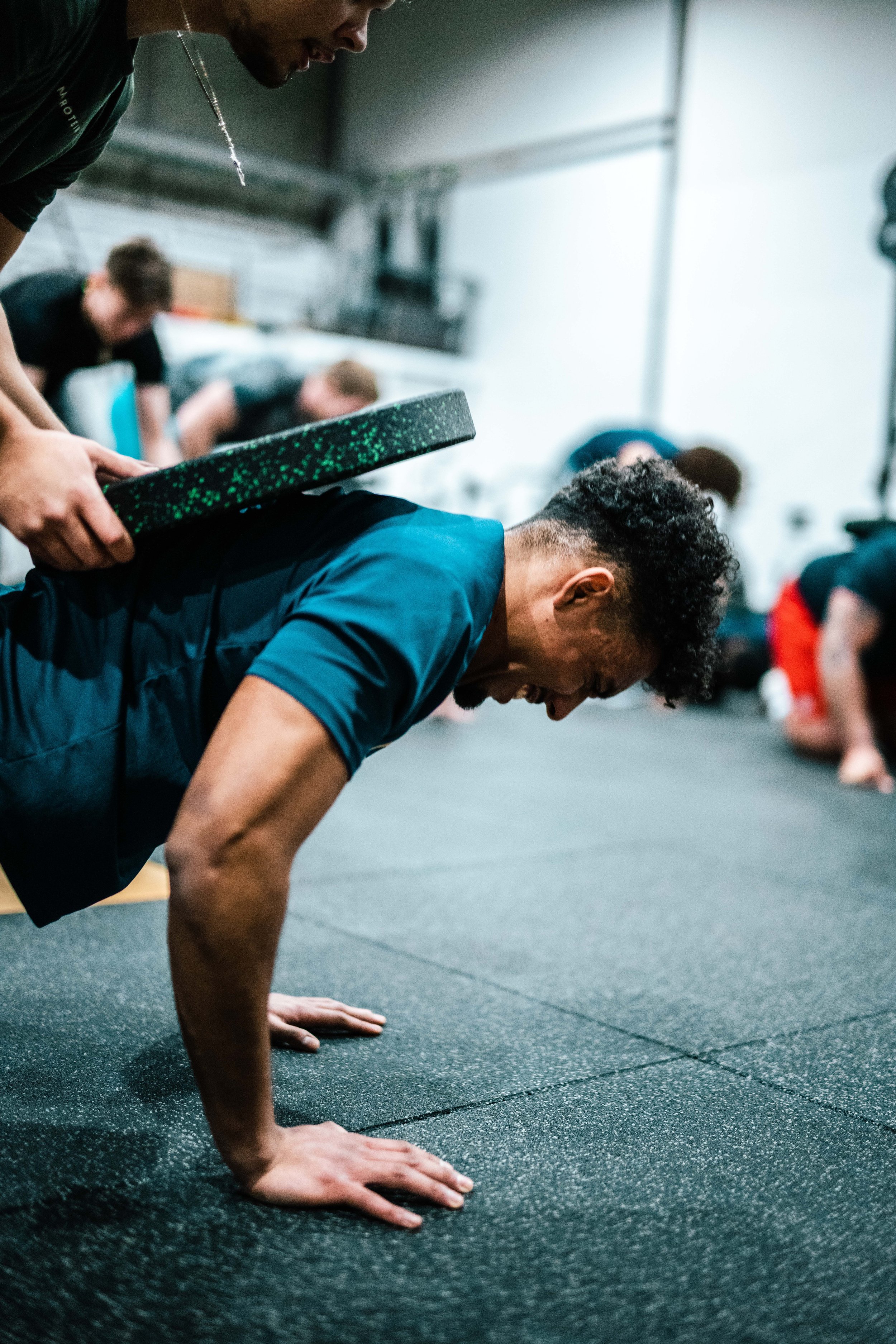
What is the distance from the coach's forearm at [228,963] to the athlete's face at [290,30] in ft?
2.54

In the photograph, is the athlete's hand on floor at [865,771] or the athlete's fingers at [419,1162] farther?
the athlete's hand on floor at [865,771]

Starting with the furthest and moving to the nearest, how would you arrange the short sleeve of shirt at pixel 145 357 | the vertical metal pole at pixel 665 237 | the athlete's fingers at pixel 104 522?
1. the vertical metal pole at pixel 665 237
2. the short sleeve of shirt at pixel 145 357
3. the athlete's fingers at pixel 104 522

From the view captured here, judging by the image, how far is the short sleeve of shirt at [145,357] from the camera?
3.02 metres

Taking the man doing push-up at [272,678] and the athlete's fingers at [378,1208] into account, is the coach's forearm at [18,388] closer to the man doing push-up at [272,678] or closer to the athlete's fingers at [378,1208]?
the man doing push-up at [272,678]

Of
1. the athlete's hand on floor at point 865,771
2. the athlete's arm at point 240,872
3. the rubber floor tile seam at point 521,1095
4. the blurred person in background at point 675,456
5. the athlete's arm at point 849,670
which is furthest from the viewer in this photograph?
the athlete's arm at point 849,670

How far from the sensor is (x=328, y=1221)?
0.93 metres

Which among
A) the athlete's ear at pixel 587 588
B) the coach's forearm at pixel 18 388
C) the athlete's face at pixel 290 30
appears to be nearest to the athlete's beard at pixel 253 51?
the athlete's face at pixel 290 30

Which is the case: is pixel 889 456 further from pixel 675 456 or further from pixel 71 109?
pixel 71 109

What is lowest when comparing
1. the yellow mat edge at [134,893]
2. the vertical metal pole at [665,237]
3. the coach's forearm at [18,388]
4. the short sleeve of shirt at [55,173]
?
the yellow mat edge at [134,893]

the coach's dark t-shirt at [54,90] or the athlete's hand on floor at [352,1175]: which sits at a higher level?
the coach's dark t-shirt at [54,90]

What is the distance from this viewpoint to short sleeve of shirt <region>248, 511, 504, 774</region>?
0.81m

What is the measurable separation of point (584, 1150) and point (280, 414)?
284 centimetres

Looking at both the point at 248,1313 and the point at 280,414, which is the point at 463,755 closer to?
the point at 280,414

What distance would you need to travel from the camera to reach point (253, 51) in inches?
43.8
